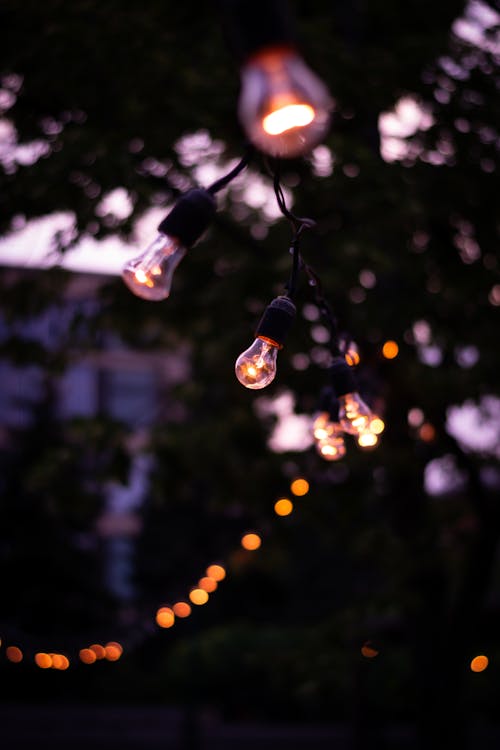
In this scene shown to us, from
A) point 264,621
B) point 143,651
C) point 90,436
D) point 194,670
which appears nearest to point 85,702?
point 143,651

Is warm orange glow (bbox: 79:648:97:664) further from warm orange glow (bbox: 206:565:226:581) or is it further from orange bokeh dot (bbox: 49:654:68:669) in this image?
warm orange glow (bbox: 206:565:226:581)

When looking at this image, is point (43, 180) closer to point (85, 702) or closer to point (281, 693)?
point (281, 693)

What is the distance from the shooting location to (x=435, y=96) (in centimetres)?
837

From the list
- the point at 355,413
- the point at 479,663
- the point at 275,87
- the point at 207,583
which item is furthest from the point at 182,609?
the point at 275,87

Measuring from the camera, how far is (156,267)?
2.59m

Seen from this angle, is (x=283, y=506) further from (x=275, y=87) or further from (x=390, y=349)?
(x=275, y=87)

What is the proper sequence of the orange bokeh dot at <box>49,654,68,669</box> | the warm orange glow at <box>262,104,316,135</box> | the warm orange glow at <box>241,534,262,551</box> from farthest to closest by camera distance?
the orange bokeh dot at <box>49,654,68,669</box>, the warm orange glow at <box>241,534,262,551</box>, the warm orange glow at <box>262,104,316,135</box>

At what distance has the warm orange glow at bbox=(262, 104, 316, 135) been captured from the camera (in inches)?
65.9

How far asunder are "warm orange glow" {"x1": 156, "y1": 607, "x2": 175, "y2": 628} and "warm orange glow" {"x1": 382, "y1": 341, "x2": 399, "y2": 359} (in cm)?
459

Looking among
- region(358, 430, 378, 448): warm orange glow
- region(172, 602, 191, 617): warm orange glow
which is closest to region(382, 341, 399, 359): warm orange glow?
region(358, 430, 378, 448): warm orange glow

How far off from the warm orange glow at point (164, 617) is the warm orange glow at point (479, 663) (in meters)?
3.59

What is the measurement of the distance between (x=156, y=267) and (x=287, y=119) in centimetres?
96

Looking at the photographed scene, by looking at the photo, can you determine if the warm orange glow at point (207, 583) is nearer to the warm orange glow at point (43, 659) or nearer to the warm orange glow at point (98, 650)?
the warm orange glow at point (98, 650)

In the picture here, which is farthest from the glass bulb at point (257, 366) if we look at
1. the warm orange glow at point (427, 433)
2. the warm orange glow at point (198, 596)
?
the warm orange glow at point (198, 596)
